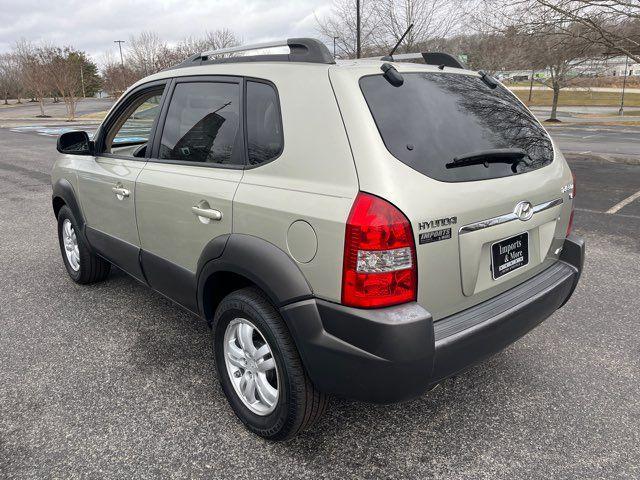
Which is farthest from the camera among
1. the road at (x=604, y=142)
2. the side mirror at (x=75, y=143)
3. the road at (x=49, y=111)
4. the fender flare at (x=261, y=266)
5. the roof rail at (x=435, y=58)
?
the road at (x=49, y=111)

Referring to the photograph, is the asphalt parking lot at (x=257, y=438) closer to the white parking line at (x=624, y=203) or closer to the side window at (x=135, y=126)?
the side window at (x=135, y=126)

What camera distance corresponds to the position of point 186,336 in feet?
11.5

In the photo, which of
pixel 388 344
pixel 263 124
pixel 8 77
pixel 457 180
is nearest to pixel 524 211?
pixel 457 180

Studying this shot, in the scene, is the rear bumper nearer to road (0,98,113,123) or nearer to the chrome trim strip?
the chrome trim strip

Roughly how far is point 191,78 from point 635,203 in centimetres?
706

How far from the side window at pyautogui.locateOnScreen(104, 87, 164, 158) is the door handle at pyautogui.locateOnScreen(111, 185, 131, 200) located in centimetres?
24

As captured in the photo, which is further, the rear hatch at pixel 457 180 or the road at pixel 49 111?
the road at pixel 49 111

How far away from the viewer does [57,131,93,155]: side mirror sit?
3.84m

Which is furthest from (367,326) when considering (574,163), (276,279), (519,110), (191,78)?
(574,163)

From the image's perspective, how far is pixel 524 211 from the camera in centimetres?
234

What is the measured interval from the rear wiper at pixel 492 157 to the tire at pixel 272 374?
1027 mm

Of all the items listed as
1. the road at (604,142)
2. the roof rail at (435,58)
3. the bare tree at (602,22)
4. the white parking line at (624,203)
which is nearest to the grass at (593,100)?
the road at (604,142)

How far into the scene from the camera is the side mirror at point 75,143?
3838 millimetres

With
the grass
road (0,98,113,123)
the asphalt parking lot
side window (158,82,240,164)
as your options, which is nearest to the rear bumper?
the asphalt parking lot
